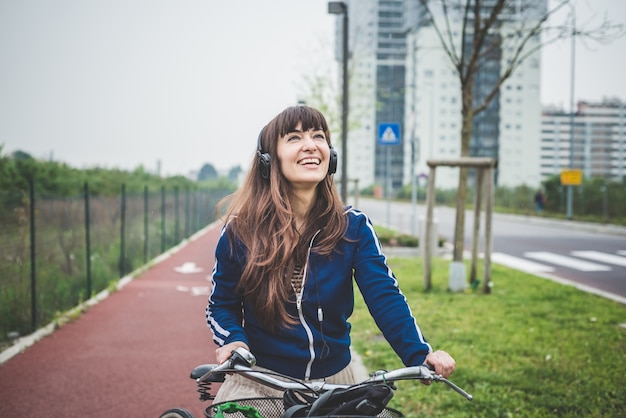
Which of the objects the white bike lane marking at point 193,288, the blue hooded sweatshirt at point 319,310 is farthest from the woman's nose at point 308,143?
the white bike lane marking at point 193,288

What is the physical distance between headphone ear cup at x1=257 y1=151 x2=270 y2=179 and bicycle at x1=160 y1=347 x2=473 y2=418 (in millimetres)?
791

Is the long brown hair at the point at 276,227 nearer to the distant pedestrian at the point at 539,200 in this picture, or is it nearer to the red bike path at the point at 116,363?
the red bike path at the point at 116,363

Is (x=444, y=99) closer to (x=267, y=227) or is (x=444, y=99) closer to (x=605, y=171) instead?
(x=267, y=227)

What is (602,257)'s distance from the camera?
15719 mm

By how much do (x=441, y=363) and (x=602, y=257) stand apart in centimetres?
1541

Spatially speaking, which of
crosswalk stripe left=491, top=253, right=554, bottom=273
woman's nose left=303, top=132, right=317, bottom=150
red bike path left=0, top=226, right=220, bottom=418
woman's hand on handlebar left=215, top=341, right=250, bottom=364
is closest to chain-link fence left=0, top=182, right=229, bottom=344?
red bike path left=0, top=226, right=220, bottom=418

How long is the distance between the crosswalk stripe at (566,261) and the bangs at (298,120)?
12655mm

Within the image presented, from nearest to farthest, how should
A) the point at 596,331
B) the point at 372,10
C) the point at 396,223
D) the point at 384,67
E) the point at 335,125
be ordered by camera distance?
the point at 596,331 → the point at 335,125 → the point at 396,223 → the point at 372,10 → the point at 384,67

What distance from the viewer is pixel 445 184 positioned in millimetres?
99188

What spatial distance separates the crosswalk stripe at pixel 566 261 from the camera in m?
13.7

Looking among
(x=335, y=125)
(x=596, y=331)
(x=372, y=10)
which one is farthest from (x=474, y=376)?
(x=372, y=10)

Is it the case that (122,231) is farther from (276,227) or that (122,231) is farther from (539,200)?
(539,200)

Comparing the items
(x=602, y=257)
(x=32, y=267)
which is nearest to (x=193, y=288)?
(x=32, y=267)

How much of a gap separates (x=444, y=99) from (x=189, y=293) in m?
95.3
